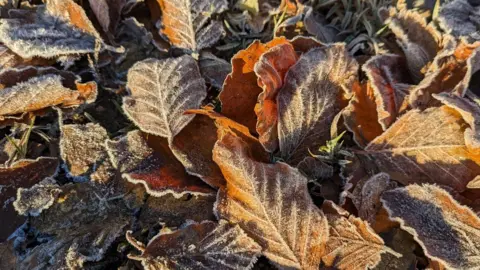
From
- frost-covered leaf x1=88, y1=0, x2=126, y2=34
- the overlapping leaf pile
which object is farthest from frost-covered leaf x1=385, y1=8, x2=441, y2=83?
frost-covered leaf x1=88, y1=0, x2=126, y2=34

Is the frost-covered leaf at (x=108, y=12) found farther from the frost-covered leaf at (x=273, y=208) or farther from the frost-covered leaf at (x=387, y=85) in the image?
the frost-covered leaf at (x=387, y=85)

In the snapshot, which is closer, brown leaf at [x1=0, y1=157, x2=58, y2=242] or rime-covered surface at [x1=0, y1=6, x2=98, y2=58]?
brown leaf at [x1=0, y1=157, x2=58, y2=242]

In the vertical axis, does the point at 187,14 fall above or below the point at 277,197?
above

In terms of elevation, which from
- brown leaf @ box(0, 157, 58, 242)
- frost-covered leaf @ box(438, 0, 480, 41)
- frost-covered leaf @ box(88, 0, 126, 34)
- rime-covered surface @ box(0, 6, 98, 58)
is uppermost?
frost-covered leaf @ box(438, 0, 480, 41)

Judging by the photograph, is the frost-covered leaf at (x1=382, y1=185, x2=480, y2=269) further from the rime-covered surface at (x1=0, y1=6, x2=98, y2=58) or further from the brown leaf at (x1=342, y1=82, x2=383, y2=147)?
the rime-covered surface at (x1=0, y1=6, x2=98, y2=58)

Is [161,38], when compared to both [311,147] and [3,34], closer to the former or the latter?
[3,34]

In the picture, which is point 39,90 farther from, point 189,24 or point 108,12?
point 189,24

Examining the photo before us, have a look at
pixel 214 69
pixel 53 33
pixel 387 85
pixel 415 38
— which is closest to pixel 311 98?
pixel 387 85

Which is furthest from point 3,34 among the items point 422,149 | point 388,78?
point 422,149
